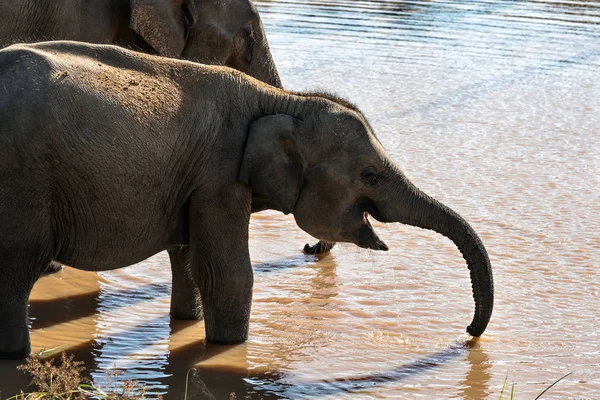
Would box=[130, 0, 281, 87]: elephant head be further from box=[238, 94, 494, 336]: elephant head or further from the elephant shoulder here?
the elephant shoulder

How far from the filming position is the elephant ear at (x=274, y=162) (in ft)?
20.1

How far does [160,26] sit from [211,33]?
35 centimetres

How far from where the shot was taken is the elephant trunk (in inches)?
244

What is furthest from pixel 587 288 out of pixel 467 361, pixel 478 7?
pixel 478 7

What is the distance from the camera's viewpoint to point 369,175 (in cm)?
630

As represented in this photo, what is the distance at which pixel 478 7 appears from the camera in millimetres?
20281

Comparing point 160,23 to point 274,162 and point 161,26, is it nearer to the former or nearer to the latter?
point 161,26

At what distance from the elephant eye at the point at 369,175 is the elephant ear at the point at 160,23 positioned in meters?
2.50

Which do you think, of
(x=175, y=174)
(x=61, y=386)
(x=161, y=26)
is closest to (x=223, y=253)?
(x=175, y=174)

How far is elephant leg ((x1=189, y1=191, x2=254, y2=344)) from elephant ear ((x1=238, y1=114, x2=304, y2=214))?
12cm

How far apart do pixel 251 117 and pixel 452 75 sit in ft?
28.1

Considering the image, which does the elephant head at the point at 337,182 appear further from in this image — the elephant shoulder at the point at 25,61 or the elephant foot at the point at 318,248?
the elephant foot at the point at 318,248

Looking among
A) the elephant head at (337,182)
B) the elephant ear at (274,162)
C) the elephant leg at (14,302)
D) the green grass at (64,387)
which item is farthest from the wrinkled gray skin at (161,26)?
the green grass at (64,387)

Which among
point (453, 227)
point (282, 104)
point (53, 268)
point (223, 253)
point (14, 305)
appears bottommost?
point (53, 268)
